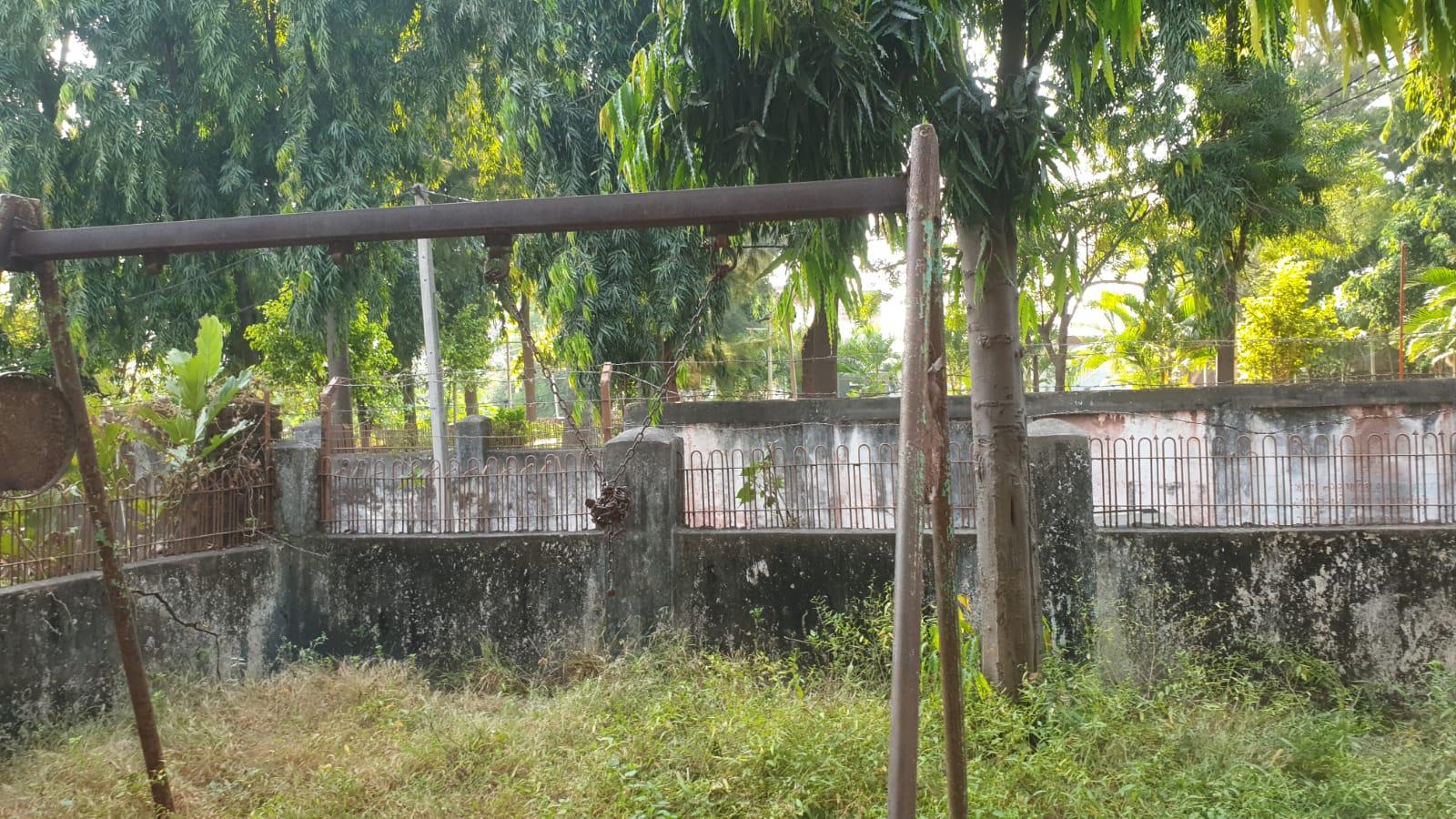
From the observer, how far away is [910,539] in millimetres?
2715

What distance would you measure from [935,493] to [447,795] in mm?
2812

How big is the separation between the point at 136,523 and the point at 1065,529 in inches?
254

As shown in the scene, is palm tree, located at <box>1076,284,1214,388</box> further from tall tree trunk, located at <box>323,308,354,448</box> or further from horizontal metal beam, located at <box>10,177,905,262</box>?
tall tree trunk, located at <box>323,308,354,448</box>

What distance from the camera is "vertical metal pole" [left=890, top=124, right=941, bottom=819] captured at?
2.68 metres

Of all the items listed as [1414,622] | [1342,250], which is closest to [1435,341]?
[1342,250]

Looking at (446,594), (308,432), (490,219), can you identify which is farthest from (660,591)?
(308,432)

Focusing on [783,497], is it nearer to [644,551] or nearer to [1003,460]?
[644,551]

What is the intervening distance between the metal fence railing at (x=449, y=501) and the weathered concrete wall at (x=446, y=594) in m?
0.21

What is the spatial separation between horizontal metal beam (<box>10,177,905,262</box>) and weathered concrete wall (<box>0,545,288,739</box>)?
111 inches

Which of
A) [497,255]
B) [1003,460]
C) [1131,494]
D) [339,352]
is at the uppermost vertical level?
[339,352]

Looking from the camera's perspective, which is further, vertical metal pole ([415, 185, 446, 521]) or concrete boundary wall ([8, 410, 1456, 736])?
vertical metal pole ([415, 185, 446, 521])

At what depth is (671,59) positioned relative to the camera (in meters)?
4.62

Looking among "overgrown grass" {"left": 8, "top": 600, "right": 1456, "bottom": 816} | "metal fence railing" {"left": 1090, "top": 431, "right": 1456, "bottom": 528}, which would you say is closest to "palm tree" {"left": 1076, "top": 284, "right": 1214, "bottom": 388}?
"metal fence railing" {"left": 1090, "top": 431, "right": 1456, "bottom": 528}

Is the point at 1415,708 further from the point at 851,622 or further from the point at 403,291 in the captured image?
the point at 403,291
